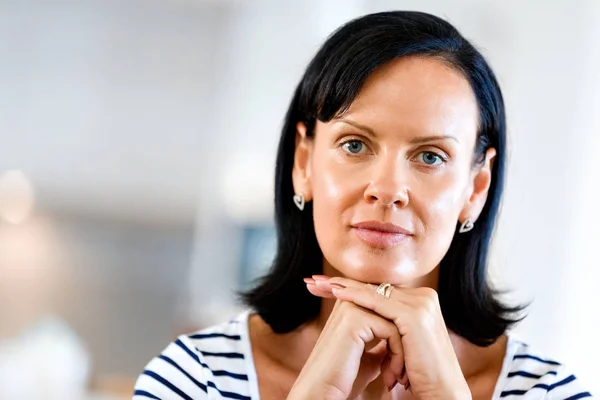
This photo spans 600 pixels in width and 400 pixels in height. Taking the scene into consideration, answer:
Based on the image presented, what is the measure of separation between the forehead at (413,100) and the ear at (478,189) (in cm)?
13

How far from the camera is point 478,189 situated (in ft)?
4.62

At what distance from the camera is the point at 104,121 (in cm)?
305

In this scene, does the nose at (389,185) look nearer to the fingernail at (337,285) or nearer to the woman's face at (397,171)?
the woman's face at (397,171)

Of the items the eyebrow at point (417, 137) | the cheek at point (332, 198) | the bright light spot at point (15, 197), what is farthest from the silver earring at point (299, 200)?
the bright light spot at point (15, 197)

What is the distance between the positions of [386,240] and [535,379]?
38 cm

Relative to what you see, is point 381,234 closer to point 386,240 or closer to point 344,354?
point 386,240

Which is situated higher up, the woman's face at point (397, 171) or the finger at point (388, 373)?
the woman's face at point (397, 171)

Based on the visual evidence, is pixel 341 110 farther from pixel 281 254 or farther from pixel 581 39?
pixel 581 39

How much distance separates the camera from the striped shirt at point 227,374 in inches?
53.3

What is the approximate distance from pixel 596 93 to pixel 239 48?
125cm

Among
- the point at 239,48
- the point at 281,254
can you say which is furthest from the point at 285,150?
the point at 239,48

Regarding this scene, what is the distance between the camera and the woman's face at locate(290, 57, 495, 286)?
1.24 metres

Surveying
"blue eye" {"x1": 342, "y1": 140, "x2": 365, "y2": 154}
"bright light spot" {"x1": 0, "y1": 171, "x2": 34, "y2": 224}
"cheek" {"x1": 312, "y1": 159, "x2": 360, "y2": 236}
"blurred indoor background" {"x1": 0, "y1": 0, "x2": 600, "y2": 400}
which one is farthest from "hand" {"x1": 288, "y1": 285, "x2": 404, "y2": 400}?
"bright light spot" {"x1": 0, "y1": 171, "x2": 34, "y2": 224}

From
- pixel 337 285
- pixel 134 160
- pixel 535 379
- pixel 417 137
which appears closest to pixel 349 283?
pixel 337 285
